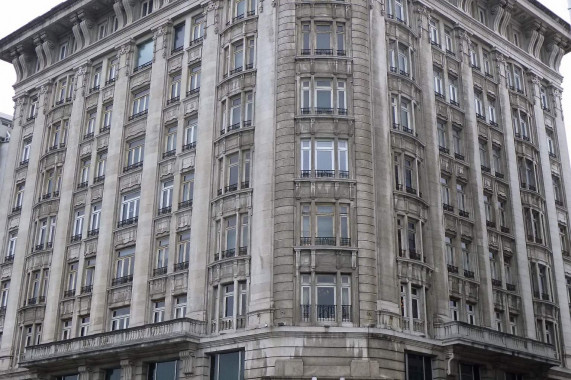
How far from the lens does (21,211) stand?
197ft

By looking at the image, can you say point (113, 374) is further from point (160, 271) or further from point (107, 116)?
point (107, 116)

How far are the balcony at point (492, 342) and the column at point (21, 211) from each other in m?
30.6

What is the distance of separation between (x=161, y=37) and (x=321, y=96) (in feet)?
50.9

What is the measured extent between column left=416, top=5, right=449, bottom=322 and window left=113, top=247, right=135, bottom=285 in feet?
61.3

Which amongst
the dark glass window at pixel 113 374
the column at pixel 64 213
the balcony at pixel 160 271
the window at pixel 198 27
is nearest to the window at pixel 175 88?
the window at pixel 198 27

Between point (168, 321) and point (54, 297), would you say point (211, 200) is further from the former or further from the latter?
point (54, 297)

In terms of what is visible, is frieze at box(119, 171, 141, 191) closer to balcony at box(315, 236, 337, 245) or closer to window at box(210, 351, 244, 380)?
window at box(210, 351, 244, 380)

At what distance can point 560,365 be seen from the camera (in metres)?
52.1

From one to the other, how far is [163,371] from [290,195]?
494 inches

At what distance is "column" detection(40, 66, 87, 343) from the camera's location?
5291cm

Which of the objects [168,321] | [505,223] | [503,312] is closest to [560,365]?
[503,312]

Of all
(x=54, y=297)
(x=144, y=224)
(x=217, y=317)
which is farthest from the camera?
(x=54, y=297)

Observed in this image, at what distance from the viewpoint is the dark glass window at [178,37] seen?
54.1 m

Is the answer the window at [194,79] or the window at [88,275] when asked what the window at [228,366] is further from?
the window at [194,79]
